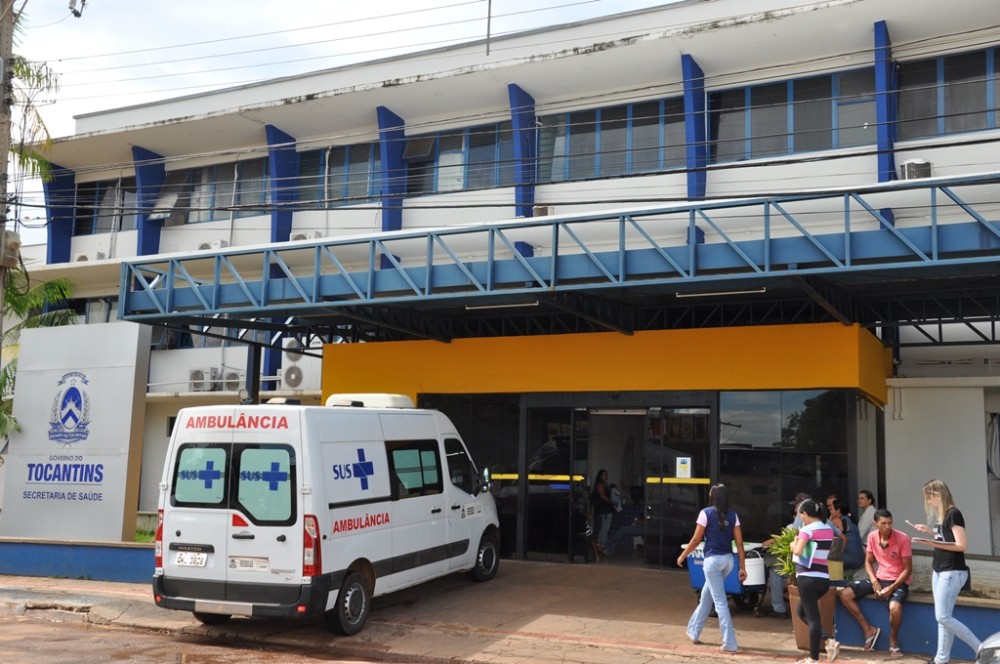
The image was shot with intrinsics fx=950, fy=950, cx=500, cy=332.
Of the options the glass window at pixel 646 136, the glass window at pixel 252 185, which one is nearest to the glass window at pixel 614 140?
the glass window at pixel 646 136

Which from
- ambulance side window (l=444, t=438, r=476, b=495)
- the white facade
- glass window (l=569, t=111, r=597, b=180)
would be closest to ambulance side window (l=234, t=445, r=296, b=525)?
ambulance side window (l=444, t=438, r=476, b=495)

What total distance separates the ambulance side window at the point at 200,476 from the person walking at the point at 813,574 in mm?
6279

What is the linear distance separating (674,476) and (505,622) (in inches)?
191

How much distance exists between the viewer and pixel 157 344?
2656 centimetres

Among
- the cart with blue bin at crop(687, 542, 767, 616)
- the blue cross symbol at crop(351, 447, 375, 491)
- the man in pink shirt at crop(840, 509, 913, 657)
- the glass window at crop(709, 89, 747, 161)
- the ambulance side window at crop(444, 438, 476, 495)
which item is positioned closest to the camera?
the man in pink shirt at crop(840, 509, 913, 657)

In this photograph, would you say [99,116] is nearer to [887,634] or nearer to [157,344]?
[157,344]

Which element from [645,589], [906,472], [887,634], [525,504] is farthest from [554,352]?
[887,634]

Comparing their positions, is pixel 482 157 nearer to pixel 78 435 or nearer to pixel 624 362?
pixel 624 362

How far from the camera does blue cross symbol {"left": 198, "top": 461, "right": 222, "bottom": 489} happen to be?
1079 centimetres

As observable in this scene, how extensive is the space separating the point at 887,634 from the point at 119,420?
12.1 meters

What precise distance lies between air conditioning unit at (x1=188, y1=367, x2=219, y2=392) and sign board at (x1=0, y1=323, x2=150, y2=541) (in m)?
7.65

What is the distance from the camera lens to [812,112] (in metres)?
17.8

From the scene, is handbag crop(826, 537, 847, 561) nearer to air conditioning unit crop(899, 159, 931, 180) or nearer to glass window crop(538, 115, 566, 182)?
air conditioning unit crop(899, 159, 931, 180)

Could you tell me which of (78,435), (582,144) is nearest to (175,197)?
(78,435)
